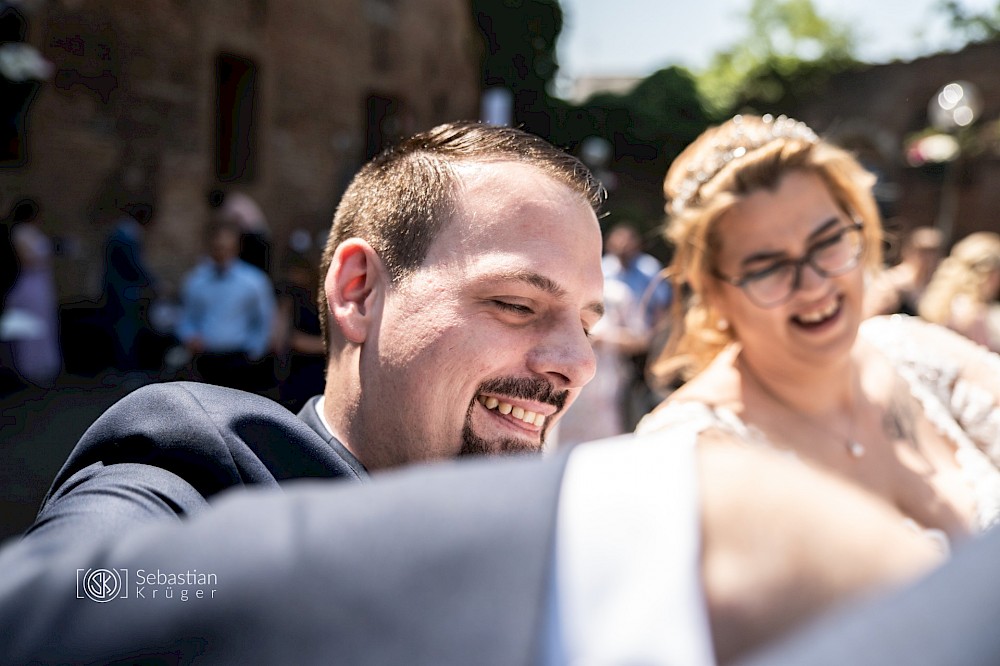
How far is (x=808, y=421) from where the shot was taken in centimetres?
256

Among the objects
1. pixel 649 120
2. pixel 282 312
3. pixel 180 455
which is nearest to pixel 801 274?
pixel 180 455

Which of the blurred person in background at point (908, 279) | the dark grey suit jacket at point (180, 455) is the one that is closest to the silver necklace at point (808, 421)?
the dark grey suit jacket at point (180, 455)

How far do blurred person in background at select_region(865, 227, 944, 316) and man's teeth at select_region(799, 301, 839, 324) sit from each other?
2.14 meters

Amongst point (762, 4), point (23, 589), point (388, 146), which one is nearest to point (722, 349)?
point (388, 146)

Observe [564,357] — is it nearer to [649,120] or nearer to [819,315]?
[819,315]

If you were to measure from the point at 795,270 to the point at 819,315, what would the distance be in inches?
5.9

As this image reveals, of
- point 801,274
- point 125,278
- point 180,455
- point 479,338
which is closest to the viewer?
point 180,455

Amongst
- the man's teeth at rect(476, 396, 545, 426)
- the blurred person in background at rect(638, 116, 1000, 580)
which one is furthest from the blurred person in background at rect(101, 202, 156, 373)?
the man's teeth at rect(476, 396, 545, 426)

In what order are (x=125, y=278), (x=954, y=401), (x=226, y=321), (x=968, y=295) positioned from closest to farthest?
(x=954, y=401)
(x=968, y=295)
(x=226, y=321)
(x=125, y=278)

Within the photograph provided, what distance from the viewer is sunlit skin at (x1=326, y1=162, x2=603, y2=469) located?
1.50 meters

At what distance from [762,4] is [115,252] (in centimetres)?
3441

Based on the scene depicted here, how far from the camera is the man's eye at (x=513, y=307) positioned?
1.51 metres

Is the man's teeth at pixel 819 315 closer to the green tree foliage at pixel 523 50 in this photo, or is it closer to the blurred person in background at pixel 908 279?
the blurred person in background at pixel 908 279

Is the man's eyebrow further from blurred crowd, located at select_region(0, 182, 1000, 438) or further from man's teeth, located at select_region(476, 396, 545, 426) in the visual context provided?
blurred crowd, located at select_region(0, 182, 1000, 438)
